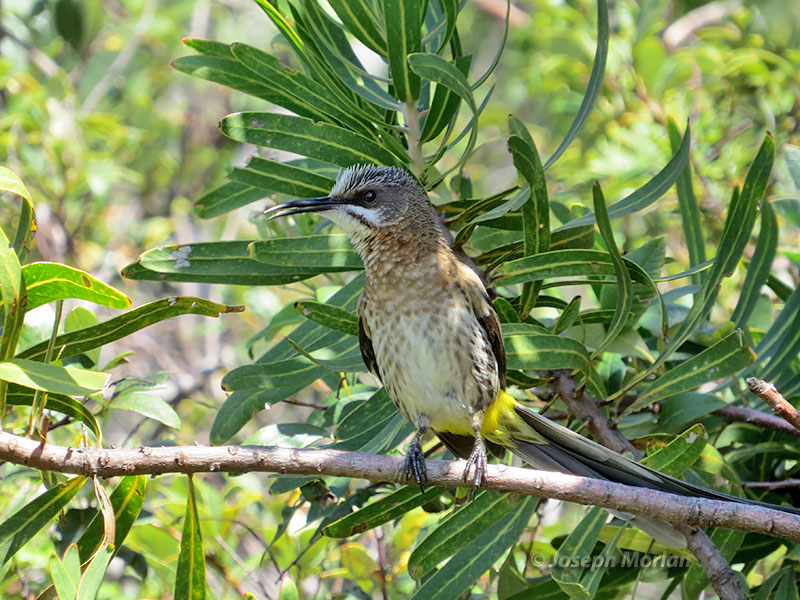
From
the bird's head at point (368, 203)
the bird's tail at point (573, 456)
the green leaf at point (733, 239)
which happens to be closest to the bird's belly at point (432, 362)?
the bird's tail at point (573, 456)

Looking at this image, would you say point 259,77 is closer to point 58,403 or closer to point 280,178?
point 280,178

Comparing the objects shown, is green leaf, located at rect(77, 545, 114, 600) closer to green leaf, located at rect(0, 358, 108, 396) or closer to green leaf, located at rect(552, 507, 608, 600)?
green leaf, located at rect(0, 358, 108, 396)

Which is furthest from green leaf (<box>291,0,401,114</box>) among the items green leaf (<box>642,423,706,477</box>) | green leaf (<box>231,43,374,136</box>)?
green leaf (<box>642,423,706,477</box>)

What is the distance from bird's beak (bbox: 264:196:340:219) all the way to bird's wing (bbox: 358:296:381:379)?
39cm

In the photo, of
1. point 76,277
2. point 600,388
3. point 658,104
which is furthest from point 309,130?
point 658,104

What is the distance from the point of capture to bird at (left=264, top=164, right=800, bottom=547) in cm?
297

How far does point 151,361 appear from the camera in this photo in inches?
259

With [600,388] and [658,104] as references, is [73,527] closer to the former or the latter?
[600,388]

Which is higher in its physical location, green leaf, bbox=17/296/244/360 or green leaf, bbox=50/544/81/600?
green leaf, bbox=17/296/244/360

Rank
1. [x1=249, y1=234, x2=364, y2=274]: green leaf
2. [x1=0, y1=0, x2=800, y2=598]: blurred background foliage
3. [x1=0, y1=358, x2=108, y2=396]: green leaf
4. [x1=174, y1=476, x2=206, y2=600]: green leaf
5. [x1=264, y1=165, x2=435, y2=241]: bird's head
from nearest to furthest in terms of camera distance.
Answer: [x1=0, y1=358, x2=108, y2=396]: green leaf, [x1=174, y1=476, x2=206, y2=600]: green leaf, [x1=249, y1=234, x2=364, y2=274]: green leaf, [x1=264, y1=165, x2=435, y2=241]: bird's head, [x1=0, y1=0, x2=800, y2=598]: blurred background foliage

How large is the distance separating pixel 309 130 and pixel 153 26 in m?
4.15

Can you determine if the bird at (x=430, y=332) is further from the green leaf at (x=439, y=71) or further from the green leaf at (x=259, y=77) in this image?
the green leaf at (x=439, y=71)

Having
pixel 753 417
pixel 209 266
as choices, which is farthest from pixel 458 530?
pixel 209 266

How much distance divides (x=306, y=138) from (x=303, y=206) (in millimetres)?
377
